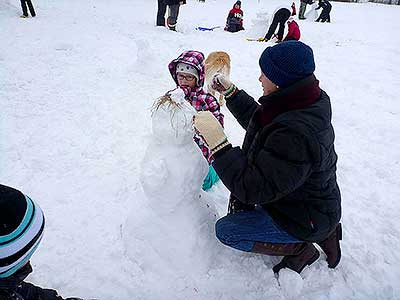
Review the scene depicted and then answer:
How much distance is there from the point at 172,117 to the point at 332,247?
4.29 ft

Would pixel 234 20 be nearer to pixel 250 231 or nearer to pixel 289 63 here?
pixel 289 63

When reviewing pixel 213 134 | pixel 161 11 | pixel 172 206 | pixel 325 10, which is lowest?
pixel 325 10

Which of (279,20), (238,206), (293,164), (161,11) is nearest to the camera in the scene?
(293,164)

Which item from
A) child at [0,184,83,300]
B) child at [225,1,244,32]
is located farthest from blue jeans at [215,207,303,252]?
child at [225,1,244,32]

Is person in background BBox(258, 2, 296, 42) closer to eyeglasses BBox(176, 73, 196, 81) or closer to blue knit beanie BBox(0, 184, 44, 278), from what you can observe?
eyeglasses BBox(176, 73, 196, 81)

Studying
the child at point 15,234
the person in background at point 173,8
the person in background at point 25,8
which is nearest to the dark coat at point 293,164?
the child at point 15,234

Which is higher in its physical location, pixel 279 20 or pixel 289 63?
pixel 289 63

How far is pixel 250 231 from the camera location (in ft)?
6.11

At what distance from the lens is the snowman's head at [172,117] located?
1829 millimetres

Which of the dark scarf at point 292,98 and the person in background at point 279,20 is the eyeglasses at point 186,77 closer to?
the dark scarf at point 292,98

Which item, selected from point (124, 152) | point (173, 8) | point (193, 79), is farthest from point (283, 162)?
point (173, 8)

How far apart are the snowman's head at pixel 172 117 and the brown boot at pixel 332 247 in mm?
1123

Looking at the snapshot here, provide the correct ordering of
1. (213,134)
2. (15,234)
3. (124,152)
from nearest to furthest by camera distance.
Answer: (15,234) → (213,134) → (124,152)

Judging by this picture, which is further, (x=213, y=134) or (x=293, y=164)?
(x=213, y=134)
